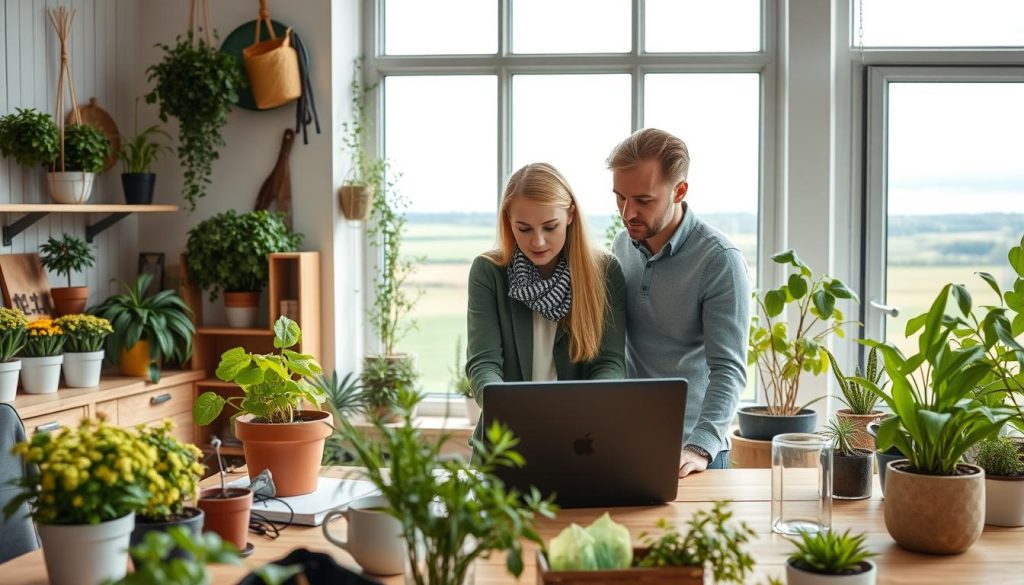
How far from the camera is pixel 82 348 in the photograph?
3.87m

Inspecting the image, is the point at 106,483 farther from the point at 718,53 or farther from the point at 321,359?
the point at 718,53

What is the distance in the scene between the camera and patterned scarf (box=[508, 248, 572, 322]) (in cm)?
265

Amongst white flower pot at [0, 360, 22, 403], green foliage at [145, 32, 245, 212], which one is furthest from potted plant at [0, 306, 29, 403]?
green foliage at [145, 32, 245, 212]

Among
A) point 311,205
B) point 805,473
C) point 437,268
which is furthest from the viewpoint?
point 437,268

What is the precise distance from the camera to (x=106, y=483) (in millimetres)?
1496

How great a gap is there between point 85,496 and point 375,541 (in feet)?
1.41

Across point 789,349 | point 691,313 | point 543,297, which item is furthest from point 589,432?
point 789,349

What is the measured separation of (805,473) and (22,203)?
3176 millimetres

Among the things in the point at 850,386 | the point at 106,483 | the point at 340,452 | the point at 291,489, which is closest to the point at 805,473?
the point at 291,489

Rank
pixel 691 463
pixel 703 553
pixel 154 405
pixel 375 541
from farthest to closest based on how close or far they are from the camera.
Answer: pixel 154 405 < pixel 691 463 < pixel 375 541 < pixel 703 553

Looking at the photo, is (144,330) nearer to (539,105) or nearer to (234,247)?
(234,247)

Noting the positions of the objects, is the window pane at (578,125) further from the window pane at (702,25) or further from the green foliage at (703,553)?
the green foliage at (703,553)

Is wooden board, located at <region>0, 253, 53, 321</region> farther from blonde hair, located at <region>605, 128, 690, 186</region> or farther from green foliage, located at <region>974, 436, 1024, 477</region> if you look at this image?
green foliage, located at <region>974, 436, 1024, 477</region>

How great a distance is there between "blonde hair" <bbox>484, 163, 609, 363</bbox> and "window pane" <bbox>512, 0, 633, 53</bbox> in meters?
2.10
